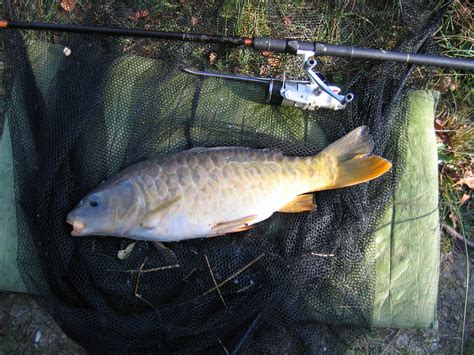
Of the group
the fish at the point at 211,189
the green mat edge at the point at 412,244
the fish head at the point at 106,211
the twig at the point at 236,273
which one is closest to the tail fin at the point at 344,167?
the fish at the point at 211,189

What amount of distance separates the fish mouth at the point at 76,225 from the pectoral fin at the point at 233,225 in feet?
2.07

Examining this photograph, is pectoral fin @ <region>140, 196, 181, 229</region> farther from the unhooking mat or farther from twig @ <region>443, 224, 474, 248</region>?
twig @ <region>443, 224, 474, 248</region>

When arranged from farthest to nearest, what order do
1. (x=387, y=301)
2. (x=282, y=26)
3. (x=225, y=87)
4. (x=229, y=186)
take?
(x=282, y=26) < (x=225, y=87) < (x=387, y=301) < (x=229, y=186)

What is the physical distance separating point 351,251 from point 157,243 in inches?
40.4

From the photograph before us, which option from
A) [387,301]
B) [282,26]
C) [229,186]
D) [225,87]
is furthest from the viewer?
[282,26]

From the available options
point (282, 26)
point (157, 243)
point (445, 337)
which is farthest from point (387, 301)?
point (282, 26)

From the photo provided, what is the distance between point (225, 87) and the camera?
8.50 ft

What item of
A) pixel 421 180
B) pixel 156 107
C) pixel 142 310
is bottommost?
pixel 142 310

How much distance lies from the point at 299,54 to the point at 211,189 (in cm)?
90

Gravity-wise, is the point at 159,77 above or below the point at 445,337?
above

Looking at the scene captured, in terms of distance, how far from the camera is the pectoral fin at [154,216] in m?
2.12

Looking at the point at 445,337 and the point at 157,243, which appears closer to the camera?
the point at 157,243

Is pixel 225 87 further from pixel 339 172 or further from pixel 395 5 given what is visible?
pixel 395 5

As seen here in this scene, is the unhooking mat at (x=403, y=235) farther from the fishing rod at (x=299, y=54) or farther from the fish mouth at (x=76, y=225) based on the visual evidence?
the fish mouth at (x=76, y=225)
